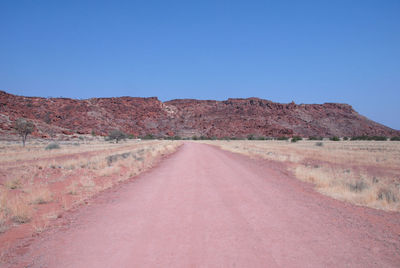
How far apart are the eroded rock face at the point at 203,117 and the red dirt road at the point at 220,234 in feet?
259

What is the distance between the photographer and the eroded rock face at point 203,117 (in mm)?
85625

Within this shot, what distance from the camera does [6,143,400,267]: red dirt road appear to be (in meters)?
3.91

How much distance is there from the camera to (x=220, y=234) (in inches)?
191

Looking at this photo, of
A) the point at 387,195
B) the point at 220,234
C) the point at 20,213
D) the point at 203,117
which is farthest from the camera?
the point at 203,117

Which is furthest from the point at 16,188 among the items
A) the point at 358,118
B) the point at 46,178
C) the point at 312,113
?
the point at 358,118

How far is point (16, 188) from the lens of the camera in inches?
394

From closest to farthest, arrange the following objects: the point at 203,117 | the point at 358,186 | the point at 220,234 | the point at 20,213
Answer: the point at 220,234 → the point at 20,213 → the point at 358,186 → the point at 203,117

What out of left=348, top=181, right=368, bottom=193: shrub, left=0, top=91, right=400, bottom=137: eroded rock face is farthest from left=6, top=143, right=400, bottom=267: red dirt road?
left=0, top=91, right=400, bottom=137: eroded rock face

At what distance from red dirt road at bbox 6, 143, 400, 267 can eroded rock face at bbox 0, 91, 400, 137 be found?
259ft

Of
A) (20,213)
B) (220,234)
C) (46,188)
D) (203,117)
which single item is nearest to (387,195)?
(220,234)

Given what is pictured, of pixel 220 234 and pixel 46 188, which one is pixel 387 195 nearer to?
pixel 220 234

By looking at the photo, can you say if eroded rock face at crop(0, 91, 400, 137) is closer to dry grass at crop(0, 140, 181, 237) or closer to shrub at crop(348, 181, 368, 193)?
dry grass at crop(0, 140, 181, 237)

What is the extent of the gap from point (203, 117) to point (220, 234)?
113 metres

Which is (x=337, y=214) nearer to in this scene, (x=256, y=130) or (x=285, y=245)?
(x=285, y=245)
